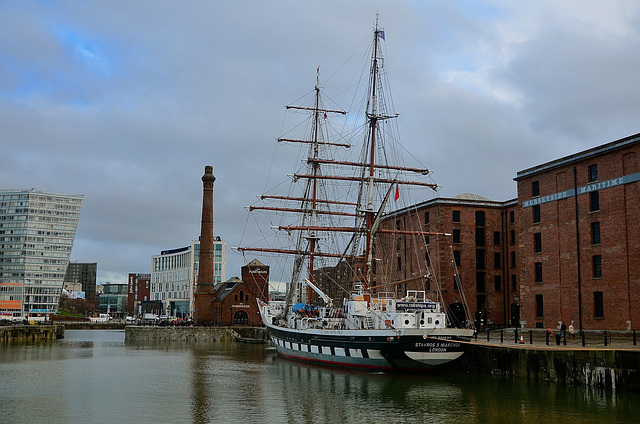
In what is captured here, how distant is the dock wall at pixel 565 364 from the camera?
104 feet

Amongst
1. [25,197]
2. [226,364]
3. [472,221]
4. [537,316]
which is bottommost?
[226,364]

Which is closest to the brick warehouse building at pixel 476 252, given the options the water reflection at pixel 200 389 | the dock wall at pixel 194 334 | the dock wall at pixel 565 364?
the water reflection at pixel 200 389

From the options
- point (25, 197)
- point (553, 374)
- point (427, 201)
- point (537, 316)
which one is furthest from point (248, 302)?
point (25, 197)

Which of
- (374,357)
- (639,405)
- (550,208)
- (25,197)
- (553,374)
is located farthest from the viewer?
(25,197)

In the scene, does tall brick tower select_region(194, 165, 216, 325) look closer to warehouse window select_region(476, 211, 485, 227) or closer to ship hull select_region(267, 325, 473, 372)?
warehouse window select_region(476, 211, 485, 227)

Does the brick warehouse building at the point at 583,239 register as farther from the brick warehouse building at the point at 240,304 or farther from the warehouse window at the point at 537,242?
the brick warehouse building at the point at 240,304

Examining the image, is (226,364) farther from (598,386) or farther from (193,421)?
(598,386)

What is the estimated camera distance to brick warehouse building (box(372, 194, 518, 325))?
66.6 metres

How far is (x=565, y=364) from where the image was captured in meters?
34.6

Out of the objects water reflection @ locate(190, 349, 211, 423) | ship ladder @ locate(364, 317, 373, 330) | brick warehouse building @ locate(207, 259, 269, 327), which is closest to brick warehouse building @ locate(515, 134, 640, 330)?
ship ladder @ locate(364, 317, 373, 330)

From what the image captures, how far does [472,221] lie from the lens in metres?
68.5

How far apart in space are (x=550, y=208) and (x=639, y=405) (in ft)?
80.9

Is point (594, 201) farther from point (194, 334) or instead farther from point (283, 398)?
point (194, 334)

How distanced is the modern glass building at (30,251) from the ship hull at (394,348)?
481ft
